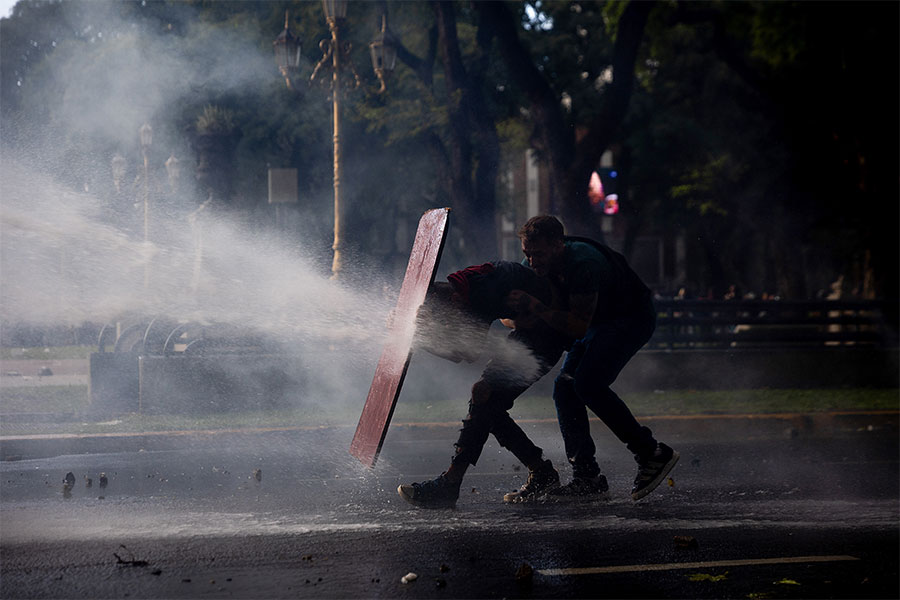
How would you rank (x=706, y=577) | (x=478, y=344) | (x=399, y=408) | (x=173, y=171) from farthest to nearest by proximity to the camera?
(x=173, y=171), (x=399, y=408), (x=478, y=344), (x=706, y=577)

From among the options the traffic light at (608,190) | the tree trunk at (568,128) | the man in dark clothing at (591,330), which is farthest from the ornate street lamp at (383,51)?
the man in dark clothing at (591,330)

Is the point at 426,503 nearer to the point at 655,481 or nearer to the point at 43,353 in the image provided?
the point at 655,481

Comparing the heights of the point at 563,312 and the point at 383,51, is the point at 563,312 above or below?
below

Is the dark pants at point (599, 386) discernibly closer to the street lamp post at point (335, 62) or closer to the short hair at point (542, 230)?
the short hair at point (542, 230)

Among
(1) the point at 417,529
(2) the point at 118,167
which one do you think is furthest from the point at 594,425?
(2) the point at 118,167

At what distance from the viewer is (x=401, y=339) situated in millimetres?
5578

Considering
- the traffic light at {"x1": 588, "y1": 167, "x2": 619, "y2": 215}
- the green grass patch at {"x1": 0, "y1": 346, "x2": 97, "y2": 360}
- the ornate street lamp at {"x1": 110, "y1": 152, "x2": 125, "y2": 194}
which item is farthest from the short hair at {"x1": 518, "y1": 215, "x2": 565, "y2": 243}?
the ornate street lamp at {"x1": 110, "y1": 152, "x2": 125, "y2": 194}

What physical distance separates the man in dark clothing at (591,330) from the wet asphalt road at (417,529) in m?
0.25

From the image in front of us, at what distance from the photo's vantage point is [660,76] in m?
38.0

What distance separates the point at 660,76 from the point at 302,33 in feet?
63.7

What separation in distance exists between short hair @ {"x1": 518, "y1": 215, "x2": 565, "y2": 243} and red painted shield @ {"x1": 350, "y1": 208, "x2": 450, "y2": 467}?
0.46m

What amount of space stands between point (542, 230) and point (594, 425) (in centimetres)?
467

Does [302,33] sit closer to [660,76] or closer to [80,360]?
[80,360]

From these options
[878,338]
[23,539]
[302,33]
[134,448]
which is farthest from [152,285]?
[302,33]
